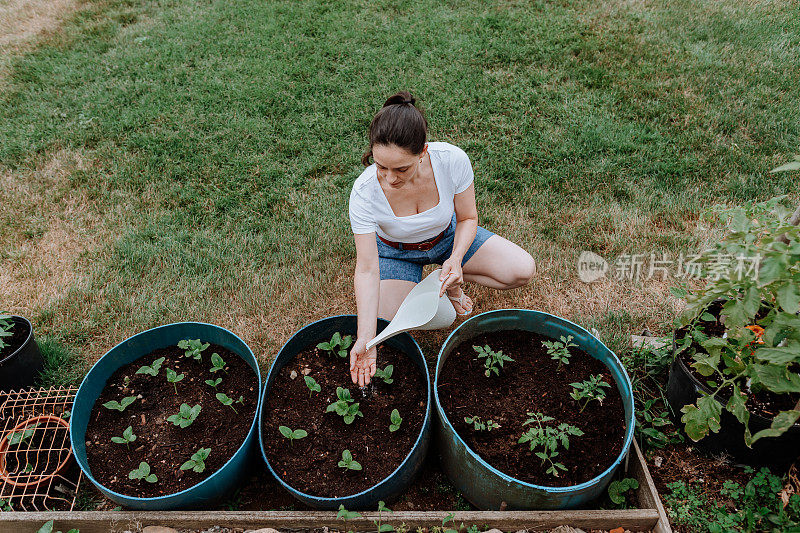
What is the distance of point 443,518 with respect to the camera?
5.28 ft

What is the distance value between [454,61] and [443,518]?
3.56m

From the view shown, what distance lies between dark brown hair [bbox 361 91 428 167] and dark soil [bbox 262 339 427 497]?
2.72ft

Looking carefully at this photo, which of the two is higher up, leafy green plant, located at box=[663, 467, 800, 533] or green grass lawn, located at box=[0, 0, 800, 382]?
green grass lawn, located at box=[0, 0, 800, 382]

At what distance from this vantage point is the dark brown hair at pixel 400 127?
1689mm

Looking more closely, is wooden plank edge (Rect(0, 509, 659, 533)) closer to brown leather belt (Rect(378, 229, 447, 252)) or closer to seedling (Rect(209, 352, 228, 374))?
seedling (Rect(209, 352, 228, 374))

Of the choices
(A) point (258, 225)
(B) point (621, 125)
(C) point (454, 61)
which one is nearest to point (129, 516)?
(A) point (258, 225)

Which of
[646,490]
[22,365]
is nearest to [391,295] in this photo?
[646,490]

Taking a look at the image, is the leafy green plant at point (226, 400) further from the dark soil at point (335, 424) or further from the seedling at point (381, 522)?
the seedling at point (381, 522)

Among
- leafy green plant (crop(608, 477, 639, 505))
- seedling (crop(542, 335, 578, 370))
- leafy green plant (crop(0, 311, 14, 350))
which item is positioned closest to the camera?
leafy green plant (crop(608, 477, 639, 505))

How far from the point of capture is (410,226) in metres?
2.09

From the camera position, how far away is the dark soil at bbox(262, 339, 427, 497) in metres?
1.65

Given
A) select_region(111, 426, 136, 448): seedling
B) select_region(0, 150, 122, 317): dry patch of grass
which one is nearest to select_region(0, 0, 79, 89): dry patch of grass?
select_region(0, 150, 122, 317): dry patch of grass

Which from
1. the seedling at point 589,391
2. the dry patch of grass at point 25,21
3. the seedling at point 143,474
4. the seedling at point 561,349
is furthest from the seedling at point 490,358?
the dry patch of grass at point 25,21

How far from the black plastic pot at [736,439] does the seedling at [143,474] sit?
1805 millimetres
